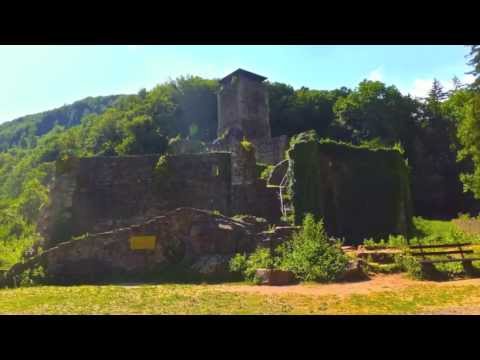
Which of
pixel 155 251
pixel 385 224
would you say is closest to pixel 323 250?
pixel 155 251

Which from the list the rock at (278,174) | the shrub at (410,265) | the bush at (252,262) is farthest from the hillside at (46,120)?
the shrub at (410,265)

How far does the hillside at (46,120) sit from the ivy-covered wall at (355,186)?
10185 cm

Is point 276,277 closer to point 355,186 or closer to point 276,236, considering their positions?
point 276,236

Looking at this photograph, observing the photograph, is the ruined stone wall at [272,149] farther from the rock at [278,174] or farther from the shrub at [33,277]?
the shrub at [33,277]

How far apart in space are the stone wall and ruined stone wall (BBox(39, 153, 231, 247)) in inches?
261

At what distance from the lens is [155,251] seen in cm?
1456

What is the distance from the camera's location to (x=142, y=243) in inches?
568

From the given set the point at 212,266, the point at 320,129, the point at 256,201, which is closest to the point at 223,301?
the point at 212,266

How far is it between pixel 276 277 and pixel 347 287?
1865 mm

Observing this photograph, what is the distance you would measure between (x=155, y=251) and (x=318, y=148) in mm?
11836

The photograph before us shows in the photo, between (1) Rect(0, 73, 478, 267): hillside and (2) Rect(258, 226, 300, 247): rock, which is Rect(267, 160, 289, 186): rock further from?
(1) Rect(0, 73, 478, 267): hillside

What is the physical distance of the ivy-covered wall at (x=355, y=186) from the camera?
22.0 m

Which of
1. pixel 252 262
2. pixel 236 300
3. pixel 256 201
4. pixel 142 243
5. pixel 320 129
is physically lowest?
pixel 236 300
